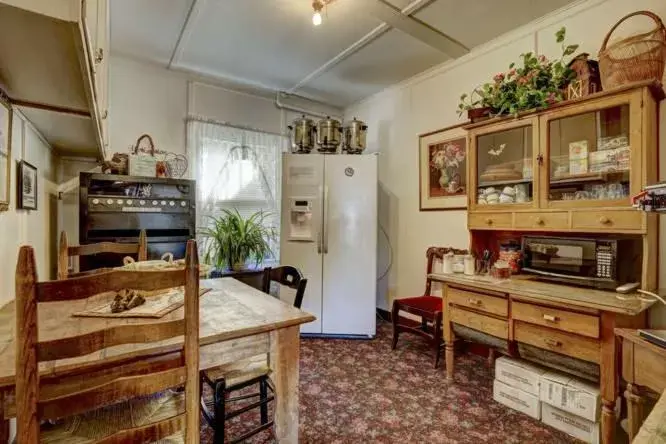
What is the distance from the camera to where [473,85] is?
309 centimetres

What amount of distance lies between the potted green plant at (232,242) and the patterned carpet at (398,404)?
1.14 m

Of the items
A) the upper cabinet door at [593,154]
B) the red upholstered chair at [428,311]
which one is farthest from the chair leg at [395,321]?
the upper cabinet door at [593,154]

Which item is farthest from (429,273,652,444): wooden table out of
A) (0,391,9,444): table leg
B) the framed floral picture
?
(0,391,9,444): table leg

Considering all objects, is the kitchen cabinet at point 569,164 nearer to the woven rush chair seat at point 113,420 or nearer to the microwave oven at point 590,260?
the microwave oven at point 590,260

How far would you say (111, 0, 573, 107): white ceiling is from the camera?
2.45m

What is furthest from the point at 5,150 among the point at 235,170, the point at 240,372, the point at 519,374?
the point at 519,374

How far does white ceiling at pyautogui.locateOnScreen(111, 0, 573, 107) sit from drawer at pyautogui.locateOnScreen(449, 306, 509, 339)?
212cm

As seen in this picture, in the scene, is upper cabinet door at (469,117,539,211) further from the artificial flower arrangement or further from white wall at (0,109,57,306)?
white wall at (0,109,57,306)

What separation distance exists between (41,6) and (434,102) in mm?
3196

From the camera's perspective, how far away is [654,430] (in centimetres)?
77

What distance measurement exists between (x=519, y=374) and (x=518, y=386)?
0.24ft

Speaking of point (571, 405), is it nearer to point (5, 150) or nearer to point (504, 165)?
point (504, 165)

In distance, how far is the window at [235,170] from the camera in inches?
143

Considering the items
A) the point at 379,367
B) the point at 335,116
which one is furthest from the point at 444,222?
the point at 335,116
